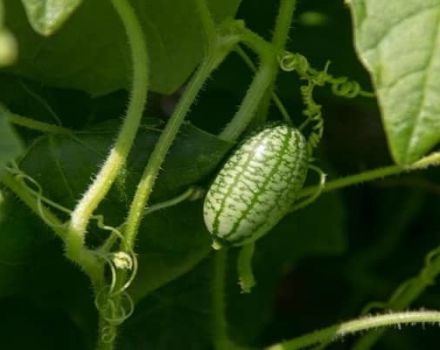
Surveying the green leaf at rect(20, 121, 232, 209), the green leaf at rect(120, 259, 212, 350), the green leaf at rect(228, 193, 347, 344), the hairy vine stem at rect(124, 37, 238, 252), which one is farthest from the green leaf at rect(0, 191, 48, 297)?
the green leaf at rect(228, 193, 347, 344)

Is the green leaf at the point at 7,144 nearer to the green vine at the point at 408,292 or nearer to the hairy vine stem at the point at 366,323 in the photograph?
the hairy vine stem at the point at 366,323

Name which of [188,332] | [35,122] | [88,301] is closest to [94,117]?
[35,122]

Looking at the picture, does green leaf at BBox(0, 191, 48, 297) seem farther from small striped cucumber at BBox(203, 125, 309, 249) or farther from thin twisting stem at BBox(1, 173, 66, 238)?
small striped cucumber at BBox(203, 125, 309, 249)

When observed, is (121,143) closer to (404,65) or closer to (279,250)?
(404,65)

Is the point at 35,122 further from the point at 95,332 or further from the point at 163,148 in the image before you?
the point at 95,332

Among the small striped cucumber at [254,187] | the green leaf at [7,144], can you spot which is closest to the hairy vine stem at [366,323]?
the small striped cucumber at [254,187]
